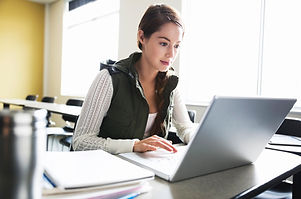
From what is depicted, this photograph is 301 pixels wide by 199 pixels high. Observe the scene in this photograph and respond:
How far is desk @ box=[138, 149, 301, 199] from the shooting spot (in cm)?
51

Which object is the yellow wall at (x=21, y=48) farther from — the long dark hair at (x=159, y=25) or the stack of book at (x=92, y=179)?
the stack of book at (x=92, y=179)

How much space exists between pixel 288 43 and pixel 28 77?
5881 mm

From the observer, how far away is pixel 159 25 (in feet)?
3.73

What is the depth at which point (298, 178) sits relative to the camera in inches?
38.1

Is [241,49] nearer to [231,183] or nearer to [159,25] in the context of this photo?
[159,25]

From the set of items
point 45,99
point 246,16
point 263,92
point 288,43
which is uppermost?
point 246,16

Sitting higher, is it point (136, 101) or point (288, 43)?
point (288, 43)

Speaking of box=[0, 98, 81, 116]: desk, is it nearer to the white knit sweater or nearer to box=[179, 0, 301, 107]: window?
the white knit sweater

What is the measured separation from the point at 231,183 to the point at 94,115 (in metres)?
0.61

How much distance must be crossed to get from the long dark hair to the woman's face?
23 millimetres

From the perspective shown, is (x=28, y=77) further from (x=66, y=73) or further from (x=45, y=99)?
(x=45, y=99)

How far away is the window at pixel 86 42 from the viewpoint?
5.14m

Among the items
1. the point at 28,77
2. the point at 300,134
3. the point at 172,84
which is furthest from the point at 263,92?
the point at 28,77

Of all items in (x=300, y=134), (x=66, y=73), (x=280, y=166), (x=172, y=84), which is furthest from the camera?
(x=66, y=73)
